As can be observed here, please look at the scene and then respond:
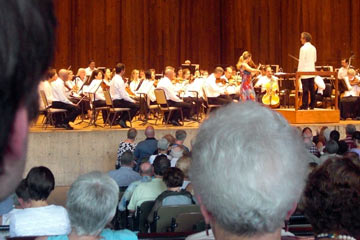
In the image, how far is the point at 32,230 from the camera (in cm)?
305

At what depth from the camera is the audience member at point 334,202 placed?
1.73 m

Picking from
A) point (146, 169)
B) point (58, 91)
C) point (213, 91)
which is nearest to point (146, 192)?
point (146, 169)

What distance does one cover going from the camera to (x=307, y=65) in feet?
35.7

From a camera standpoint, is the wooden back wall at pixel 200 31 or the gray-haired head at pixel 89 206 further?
the wooden back wall at pixel 200 31

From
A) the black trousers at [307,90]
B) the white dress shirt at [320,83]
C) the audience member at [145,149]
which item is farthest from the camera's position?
the white dress shirt at [320,83]

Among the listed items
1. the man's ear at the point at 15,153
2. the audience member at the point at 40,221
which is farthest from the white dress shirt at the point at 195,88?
the man's ear at the point at 15,153

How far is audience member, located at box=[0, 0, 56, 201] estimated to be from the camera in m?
0.49

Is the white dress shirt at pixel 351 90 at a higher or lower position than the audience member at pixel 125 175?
higher

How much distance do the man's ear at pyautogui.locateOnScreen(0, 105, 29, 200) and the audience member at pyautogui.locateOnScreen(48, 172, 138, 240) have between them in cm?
167

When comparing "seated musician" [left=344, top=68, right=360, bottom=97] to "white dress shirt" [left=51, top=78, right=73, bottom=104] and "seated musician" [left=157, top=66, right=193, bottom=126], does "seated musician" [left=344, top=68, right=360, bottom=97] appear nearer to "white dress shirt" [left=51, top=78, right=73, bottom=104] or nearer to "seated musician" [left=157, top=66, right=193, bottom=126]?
"seated musician" [left=157, top=66, right=193, bottom=126]

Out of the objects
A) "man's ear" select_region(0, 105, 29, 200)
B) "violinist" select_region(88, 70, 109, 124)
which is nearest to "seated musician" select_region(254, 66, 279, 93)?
"violinist" select_region(88, 70, 109, 124)

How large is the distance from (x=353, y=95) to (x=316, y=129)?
2185 mm

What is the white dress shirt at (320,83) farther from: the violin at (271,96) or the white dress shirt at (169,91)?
the white dress shirt at (169,91)

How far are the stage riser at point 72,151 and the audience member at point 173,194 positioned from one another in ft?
17.4
